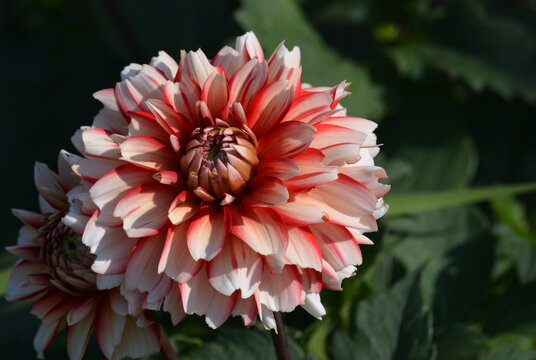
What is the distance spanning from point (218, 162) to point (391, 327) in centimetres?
71

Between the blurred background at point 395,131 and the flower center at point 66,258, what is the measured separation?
1.05 feet

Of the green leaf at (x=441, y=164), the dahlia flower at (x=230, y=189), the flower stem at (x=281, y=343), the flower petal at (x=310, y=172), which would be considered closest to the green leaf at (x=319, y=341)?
the flower stem at (x=281, y=343)

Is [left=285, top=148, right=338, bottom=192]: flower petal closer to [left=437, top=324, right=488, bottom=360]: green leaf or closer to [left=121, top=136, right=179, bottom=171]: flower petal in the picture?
[left=121, top=136, right=179, bottom=171]: flower petal

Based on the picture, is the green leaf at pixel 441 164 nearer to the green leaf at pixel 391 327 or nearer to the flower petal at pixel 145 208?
the green leaf at pixel 391 327

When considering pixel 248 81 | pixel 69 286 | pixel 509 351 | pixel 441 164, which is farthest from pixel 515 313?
pixel 69 286

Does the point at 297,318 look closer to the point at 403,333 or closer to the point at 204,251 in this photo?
the point at 403,333

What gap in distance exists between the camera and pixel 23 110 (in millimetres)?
3092

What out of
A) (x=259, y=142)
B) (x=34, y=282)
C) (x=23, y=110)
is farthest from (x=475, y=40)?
(x=23, y=110)

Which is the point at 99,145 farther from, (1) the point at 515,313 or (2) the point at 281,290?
(1) the point at 515,313

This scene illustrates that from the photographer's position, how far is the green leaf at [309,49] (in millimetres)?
1957

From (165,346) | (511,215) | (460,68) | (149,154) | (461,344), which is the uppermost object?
(149,154)

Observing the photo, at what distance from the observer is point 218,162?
0.93 meters

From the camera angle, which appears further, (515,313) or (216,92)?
(515,313)

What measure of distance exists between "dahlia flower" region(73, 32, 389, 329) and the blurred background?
0.44 meters
